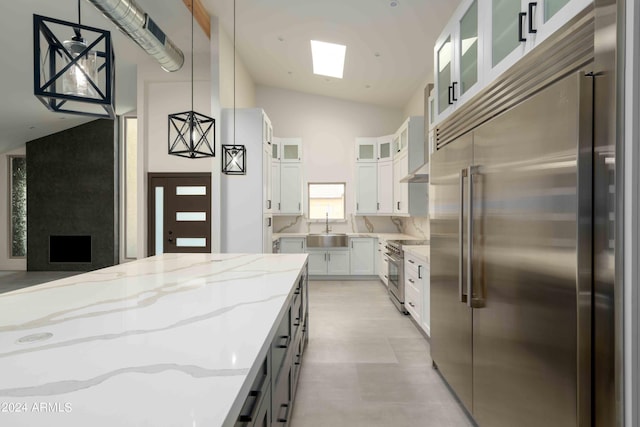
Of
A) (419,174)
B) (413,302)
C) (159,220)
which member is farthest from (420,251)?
(159,220)

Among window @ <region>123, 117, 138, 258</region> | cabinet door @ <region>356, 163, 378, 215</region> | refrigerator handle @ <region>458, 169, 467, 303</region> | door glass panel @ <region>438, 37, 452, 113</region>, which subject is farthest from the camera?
window @ <region>123, 117, 138, 258</region>

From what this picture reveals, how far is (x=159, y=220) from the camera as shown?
5.68m

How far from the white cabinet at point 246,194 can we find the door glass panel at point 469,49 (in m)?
3.16

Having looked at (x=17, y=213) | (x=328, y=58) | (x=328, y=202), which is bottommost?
(x=17, y=213)

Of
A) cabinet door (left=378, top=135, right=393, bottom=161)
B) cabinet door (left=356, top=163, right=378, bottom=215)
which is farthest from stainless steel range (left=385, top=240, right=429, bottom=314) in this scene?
cabinet door (left=378, top=135, right=393, bottom=161)

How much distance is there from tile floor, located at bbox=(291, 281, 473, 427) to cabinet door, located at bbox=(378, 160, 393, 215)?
8.24ft

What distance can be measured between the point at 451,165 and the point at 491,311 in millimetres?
961

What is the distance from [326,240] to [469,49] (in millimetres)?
4589

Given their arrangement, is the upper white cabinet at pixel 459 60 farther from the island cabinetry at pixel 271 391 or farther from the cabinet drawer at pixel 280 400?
the cabinet drawer at pixel 280 400

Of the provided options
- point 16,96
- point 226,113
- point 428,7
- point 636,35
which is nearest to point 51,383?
point 636,35

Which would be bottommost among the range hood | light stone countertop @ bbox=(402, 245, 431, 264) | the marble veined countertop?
light stone countertop @ bbox=(402, 245, 431, 264)

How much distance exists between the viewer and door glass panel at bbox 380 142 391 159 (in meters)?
6.55

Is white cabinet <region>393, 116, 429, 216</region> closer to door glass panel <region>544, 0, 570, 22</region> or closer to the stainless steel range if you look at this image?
the stainless steel range

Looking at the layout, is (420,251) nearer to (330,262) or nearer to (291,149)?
(330,262)
